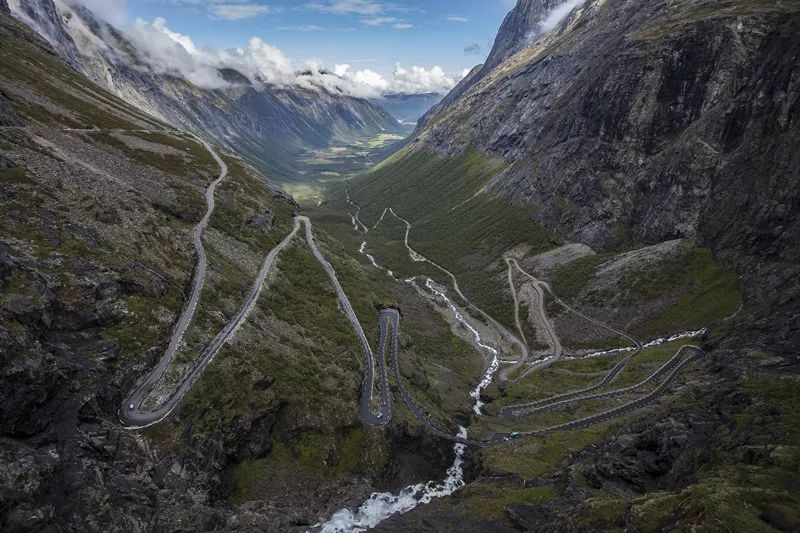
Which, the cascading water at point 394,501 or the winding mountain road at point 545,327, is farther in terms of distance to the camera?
the winding mountain road at point 545,327

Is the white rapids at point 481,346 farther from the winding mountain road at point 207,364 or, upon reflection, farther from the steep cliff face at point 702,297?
the winding mountain road at point 207,364

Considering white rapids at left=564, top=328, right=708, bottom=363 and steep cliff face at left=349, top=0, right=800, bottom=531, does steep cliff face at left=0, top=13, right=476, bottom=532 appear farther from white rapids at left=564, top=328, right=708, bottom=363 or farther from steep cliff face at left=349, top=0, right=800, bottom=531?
white rapids at left=564, top=328, right=708, bottom=363

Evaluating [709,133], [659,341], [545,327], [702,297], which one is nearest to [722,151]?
[709,133]

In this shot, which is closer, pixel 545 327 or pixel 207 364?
pixel 207 364

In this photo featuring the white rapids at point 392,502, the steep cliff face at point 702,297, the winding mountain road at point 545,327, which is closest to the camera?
the steep cliff face at point 702,297

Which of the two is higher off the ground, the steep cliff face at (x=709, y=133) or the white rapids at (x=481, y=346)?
the steep cliff face at (x=709, y=133)

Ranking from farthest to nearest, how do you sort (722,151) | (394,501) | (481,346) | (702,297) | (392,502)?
(722,151)
(481,346)
(702,297)
(394,501)
(392,502)

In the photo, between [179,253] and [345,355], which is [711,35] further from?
[179,253]

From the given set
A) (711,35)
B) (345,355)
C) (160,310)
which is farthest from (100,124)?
(711,35)

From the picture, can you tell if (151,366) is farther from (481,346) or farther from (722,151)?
(722,151)

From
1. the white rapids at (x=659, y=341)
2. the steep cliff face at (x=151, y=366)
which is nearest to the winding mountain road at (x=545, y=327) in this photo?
the white rapids at (x=659, y=341)

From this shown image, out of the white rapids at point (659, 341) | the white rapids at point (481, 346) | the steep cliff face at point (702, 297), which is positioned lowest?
the white rapids at point (481, 346)

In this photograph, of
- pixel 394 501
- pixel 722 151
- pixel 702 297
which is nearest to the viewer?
pixel 394 501
